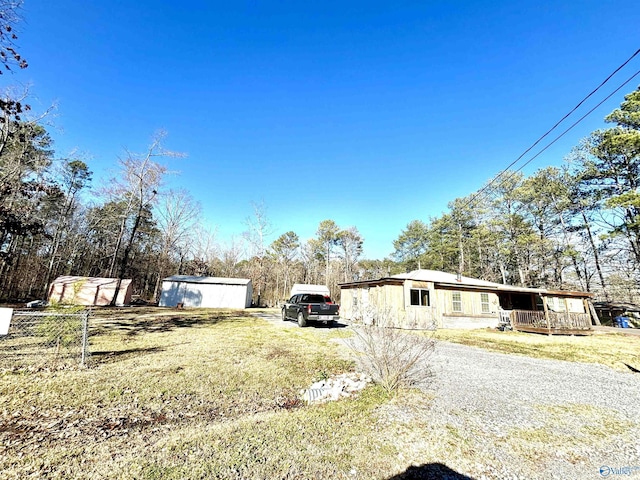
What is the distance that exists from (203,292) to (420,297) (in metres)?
19.0

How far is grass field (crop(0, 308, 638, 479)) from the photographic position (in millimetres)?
2562

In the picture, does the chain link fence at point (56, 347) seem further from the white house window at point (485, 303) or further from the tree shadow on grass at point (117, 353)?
the white house window at point (485, 303)

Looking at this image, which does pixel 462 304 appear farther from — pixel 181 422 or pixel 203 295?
pixel 203 295

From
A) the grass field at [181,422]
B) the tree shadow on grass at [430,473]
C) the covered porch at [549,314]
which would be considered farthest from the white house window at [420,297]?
the tree shadow on grass at [430,473]

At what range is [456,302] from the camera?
52.7ft

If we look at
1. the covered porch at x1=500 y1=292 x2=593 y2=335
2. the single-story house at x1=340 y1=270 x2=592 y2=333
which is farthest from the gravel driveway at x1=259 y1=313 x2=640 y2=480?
the covered porch at x1=500 y1=292 x2=593 y2=335

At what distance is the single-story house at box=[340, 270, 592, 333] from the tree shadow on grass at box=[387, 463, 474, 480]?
10.6 meters

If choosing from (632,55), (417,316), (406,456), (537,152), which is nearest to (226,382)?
(406,456)

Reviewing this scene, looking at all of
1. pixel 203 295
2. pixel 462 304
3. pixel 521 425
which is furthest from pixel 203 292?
pixel 521 425

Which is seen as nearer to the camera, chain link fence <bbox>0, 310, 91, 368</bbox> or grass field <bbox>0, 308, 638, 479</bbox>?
grass field <bbox>0, 308, 638, 479</bbox>

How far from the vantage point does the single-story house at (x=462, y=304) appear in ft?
46.7

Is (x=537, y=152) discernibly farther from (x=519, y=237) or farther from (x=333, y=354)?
(x=519, y=237)

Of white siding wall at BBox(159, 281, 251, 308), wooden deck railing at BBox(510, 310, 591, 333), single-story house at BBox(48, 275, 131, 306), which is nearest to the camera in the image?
wooden deck railing at BBox(510, 310, 591, 333)

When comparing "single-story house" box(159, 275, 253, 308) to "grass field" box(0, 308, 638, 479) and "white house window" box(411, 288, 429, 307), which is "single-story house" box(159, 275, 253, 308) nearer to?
"white house window" box(411, 288, 429, 307)
